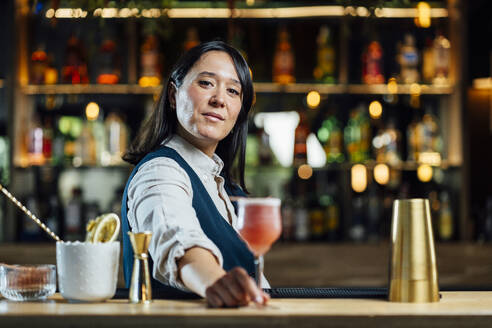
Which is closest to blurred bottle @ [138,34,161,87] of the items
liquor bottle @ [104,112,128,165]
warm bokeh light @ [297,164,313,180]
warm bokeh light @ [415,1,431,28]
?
liquor bottle @ [104,112,128,165]

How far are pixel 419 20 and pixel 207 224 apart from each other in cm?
266

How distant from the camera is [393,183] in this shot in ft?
12.4

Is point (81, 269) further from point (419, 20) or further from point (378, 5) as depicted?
point (419, 20)

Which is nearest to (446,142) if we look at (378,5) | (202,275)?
(378,5)

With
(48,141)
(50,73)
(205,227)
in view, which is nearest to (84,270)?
(205,227)

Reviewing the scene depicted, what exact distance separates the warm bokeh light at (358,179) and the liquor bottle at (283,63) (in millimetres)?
598

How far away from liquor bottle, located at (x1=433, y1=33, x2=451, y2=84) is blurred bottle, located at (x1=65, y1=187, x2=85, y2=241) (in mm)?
2000

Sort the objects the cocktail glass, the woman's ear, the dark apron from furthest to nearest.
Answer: the woman's ear, the dark apron, the cocktail glass

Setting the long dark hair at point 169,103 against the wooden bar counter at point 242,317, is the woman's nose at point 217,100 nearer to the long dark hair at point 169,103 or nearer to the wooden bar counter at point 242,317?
the long dark hair at point 169,103

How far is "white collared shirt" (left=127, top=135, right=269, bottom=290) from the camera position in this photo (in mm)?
1239

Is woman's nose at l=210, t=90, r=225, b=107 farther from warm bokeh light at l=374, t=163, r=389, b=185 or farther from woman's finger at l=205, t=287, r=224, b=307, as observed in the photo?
warm bokeh light at l=374, t=163, r=389, b=185

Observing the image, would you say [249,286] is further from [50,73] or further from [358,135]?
[50,73]

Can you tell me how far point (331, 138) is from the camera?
3768mm

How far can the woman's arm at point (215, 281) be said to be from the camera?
1.08m
